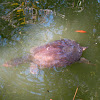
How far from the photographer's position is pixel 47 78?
9.59 ft

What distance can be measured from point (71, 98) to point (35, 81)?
0.81m

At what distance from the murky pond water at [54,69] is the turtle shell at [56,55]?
16 cm

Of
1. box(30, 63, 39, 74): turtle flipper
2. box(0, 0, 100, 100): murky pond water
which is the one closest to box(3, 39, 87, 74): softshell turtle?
box(30, 63, 39, 74): turtle flipper

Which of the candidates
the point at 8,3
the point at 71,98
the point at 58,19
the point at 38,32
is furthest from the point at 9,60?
the point at 8,3

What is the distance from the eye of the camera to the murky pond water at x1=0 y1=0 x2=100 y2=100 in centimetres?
267

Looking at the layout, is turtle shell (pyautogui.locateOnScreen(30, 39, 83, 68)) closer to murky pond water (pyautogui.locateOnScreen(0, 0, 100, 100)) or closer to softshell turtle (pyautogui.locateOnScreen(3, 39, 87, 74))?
softshell turtle (pyautogui.locateOnScreen(3, 39, 87, 74))

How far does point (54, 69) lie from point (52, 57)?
282mm

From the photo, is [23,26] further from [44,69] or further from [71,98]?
[71,98]

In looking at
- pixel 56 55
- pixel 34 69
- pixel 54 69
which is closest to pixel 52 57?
pixel 56 55

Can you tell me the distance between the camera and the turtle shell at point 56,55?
3006 millimetres

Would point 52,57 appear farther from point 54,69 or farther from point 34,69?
point 34,69

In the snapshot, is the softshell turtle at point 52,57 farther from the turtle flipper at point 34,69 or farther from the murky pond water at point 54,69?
the murky pond water at point 54,69

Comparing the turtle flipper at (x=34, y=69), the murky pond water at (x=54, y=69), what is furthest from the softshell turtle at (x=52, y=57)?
the murky pond water at (x=54, y=69)

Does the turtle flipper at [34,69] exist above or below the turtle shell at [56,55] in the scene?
below
